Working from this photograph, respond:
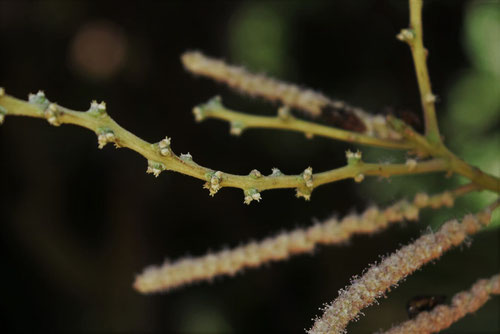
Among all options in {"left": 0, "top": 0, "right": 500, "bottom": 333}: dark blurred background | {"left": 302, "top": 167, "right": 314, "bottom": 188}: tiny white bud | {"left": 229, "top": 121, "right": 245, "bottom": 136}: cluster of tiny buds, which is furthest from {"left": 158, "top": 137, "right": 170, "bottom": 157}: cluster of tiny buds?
{"left": 0, "top": 0, "right": 500, "bottom": 333}: dark blurred background

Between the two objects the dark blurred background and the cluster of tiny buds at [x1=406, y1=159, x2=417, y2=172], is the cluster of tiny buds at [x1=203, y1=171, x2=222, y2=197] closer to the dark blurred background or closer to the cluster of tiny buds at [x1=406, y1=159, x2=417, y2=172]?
the cluster of tiny buds at [x1=406, y1=159, x2=417, y2=172]

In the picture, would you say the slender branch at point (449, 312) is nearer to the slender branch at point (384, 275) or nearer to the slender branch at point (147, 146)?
the slender branch at point (384, 275)

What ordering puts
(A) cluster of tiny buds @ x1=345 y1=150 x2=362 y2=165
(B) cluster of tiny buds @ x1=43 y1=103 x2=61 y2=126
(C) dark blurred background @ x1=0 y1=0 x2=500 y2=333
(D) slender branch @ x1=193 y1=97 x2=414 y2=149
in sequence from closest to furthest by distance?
(B) cluster of tiny buds @ x1=43 y1=103 x2=61 y2=126
(A) cluster of tiny buds @ x1=345 y1=150 x2=362 y2=165
(D) slender branch @ x1=193 y1=97 x2=414 y2=149
(C) dark blurred background @ x1=0 y1=0 x2=500 y2=333

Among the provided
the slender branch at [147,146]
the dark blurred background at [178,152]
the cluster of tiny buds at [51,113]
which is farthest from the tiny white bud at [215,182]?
the dark blurred background at [178,152]

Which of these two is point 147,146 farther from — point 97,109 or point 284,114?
point 284,114

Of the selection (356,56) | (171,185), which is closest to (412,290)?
(356,56)
